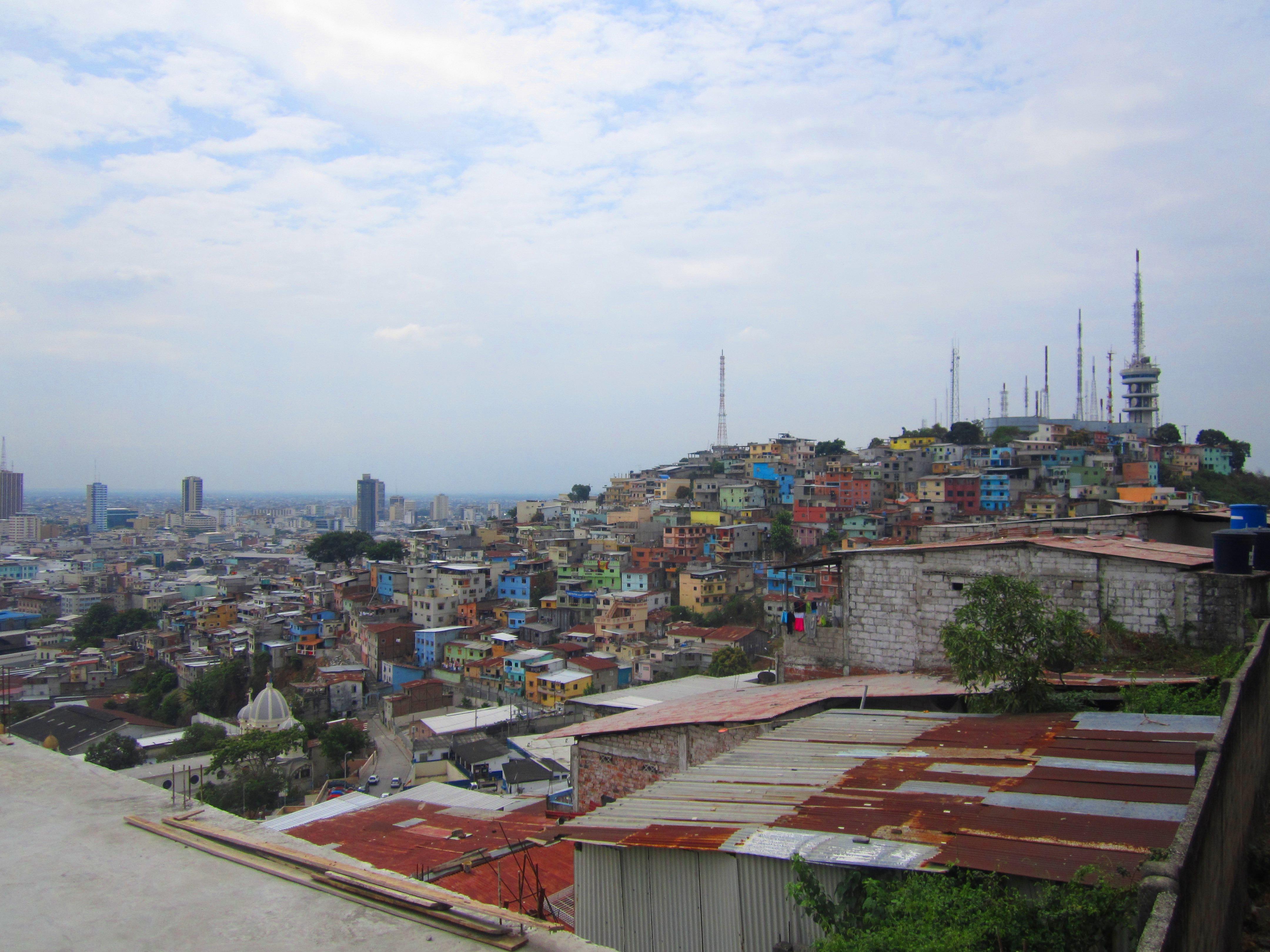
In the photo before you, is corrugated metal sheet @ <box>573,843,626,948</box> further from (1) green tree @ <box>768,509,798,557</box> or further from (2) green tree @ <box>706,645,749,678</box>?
(1) green tree @ <box>768,509,798,557</box>

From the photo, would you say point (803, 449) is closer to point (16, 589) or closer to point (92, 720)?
point (92, 720)

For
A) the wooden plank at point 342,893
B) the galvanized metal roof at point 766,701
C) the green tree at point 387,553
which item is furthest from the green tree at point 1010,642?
the green tree at point 387,553

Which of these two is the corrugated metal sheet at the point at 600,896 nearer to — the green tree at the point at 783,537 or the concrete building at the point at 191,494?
the green tree at the point at 783,537

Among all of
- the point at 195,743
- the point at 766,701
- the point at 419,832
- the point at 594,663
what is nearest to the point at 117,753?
the point at 195,743

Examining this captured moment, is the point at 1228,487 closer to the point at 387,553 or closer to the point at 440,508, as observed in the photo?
the point at 387,553

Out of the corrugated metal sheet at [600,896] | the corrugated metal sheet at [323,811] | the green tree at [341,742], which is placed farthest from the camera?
the green tree at [341,742]

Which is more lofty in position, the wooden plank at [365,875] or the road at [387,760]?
the wooden plank at [365,875]
